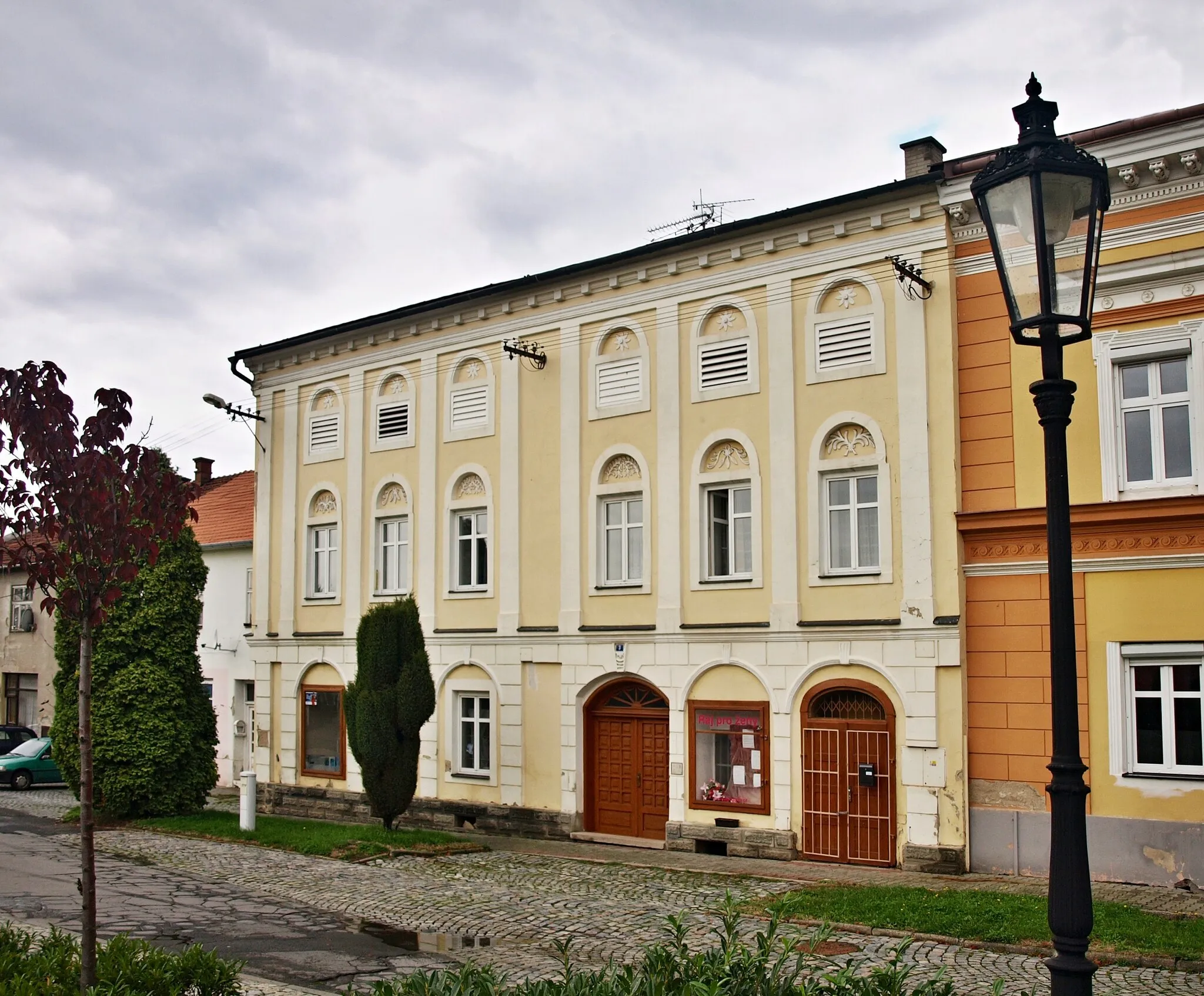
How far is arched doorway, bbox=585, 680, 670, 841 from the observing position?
1939 cm

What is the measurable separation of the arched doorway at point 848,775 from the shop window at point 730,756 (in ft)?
2.32

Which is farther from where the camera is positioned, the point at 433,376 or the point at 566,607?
the point at 433,376

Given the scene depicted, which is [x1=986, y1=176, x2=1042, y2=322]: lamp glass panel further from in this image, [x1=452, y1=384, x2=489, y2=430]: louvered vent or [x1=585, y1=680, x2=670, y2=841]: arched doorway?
[x1=452, y1=384, x2=489, y2=430]: louvered vent

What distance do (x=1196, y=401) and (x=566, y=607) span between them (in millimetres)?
10028

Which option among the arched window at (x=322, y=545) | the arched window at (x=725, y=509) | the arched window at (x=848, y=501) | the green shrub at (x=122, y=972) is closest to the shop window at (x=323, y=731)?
the arched window at (x=322, y=545)

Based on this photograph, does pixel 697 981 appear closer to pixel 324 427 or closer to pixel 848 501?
pixel 848 501

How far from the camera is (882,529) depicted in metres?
17.1

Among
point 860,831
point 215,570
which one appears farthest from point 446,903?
point 215,570

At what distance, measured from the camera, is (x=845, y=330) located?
17.8m

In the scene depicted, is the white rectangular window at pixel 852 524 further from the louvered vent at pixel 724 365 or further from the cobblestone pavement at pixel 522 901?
the cobblestone pavement at pixel 522 901

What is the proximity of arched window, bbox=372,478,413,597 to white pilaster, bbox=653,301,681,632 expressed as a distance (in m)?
5.71

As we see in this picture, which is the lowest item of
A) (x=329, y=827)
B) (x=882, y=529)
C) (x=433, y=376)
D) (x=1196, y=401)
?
(x=329, y=827)

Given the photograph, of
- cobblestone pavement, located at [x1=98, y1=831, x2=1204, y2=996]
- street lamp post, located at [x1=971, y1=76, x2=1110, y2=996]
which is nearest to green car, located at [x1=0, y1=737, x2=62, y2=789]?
cobblestone pavement, located at [x1=98, y1=831, x2=1204, y2=996]

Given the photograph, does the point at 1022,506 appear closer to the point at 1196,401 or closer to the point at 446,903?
the point at 1196,401
